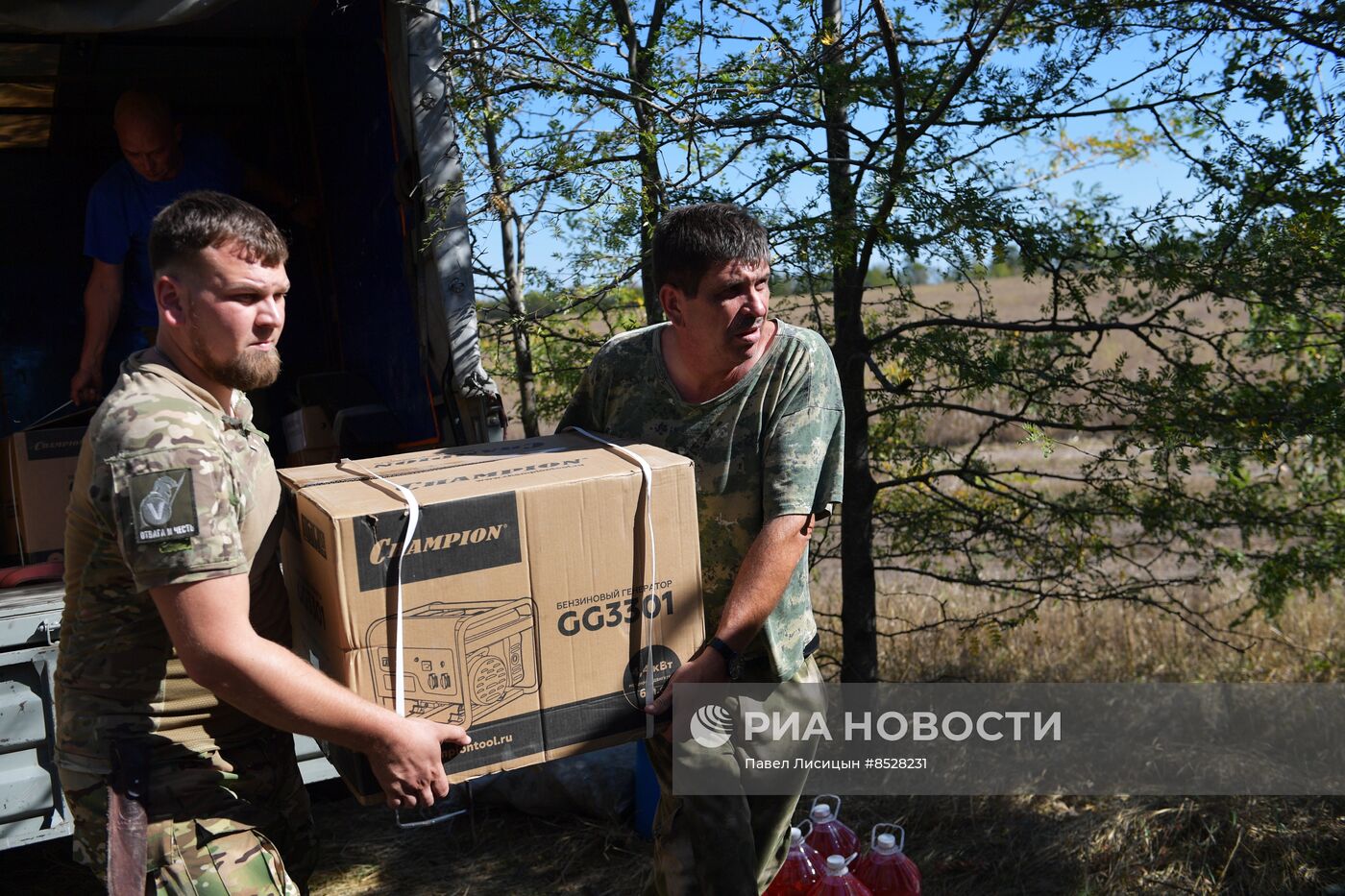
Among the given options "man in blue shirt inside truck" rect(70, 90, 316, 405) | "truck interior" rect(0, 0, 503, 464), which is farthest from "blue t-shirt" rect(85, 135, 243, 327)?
"truck interior" rect(0, 0, 503, 464)

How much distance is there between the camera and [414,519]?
1908 millimetres

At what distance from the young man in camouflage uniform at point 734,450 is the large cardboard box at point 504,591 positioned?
20cm

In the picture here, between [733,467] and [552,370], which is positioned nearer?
[733,467]

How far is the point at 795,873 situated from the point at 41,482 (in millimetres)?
2753

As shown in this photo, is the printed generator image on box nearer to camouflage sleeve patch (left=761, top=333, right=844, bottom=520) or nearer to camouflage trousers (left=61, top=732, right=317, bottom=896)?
camouflage trousers (left=61, top=732, right=317, bottom=896)

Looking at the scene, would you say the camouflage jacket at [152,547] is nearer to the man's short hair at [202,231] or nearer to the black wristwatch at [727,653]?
the man's short hair at [202,231]

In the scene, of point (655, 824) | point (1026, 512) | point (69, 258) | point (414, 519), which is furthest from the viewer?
point (69, 258)

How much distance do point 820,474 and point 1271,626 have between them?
339 centimetres

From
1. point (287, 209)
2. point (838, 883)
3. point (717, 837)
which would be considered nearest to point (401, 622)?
point (717, 837)

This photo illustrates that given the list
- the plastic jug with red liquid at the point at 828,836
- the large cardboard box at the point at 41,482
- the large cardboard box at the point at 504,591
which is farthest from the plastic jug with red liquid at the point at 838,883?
the large cardboard box at the point at 41,482

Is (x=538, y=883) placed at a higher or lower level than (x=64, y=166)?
lower

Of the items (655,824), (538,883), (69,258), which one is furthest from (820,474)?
(69,258)

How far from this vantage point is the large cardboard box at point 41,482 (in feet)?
11.8

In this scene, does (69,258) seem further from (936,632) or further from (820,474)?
(936,632)
